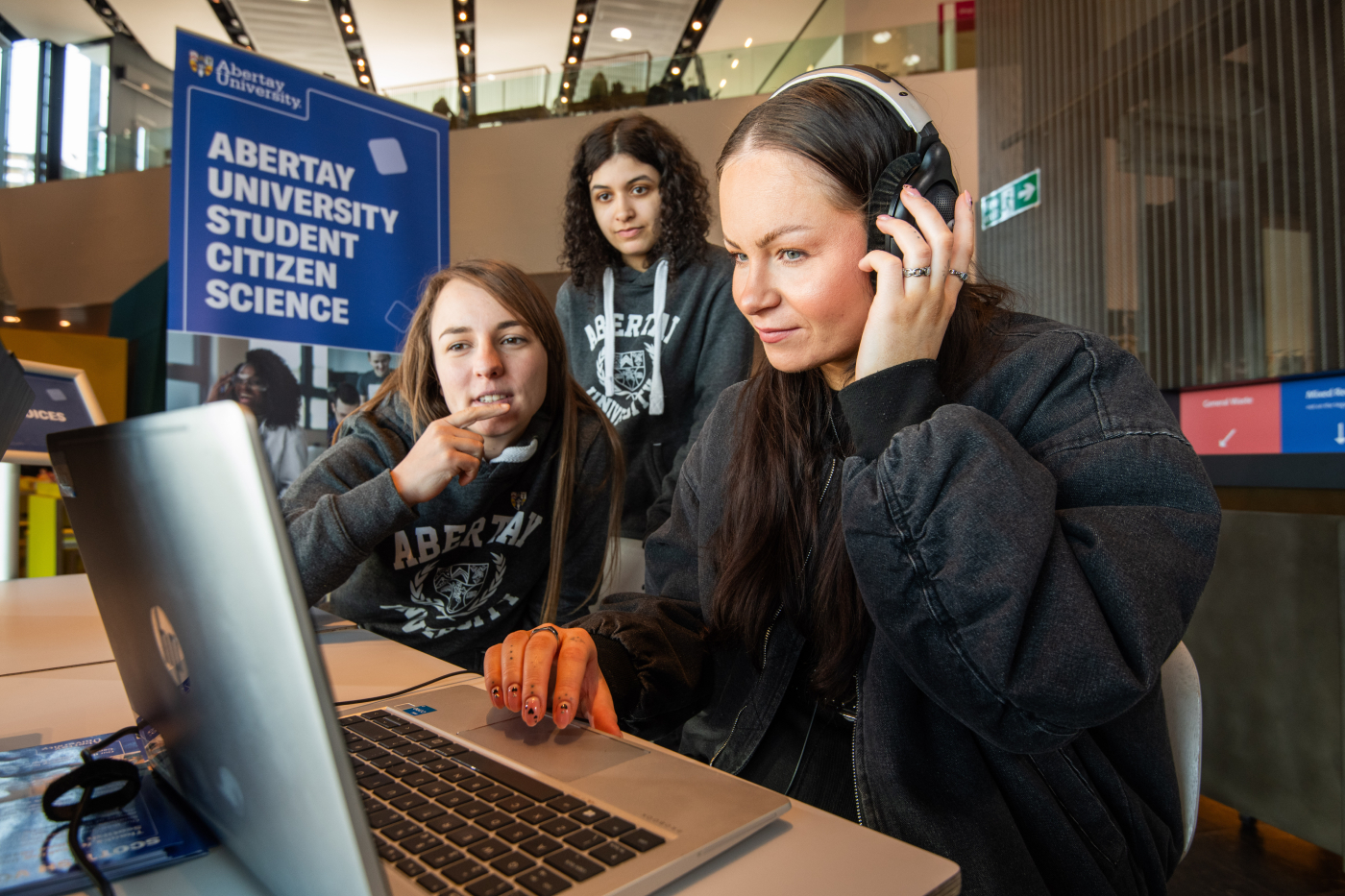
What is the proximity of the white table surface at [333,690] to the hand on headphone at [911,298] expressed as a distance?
42cm

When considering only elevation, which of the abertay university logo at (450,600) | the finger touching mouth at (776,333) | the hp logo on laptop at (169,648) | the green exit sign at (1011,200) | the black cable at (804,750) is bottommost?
the black cable at (804,750)

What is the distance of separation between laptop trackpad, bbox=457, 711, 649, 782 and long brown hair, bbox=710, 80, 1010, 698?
31 centimetres

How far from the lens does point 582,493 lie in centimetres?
160

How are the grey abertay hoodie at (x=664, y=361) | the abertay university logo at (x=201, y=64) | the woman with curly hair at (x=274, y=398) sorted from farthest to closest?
the woman with curly hair at (x=274, y=398) < the abertay university logo at (x=201, y=64) < the grey abertay hoodie at (x=664, y=361)

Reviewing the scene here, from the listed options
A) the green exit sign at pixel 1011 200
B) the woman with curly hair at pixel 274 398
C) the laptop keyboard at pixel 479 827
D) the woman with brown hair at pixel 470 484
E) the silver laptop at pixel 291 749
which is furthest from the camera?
the green exit sign at pixel 1011 200

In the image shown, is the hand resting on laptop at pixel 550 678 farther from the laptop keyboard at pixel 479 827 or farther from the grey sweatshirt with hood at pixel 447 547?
the grey sweatshirt with hood at pixel 447 547

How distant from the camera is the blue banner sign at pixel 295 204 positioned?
8.60 ft

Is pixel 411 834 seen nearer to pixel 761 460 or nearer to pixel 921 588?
pixel 921 588

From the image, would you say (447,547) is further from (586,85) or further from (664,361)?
(586,85)

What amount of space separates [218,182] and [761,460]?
8.51 ft

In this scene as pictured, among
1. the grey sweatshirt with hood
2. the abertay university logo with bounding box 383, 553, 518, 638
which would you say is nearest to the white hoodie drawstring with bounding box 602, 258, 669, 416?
the grey sweatshirt with hood

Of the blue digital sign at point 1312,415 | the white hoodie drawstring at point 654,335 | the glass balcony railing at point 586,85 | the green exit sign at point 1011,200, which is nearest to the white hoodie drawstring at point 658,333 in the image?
the white hoodie drawstring at point 654,335

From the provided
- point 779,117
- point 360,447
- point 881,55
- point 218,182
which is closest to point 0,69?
point 218,182

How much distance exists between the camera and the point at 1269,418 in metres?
2.45
